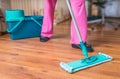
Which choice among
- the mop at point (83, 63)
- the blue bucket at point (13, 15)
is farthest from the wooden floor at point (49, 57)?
the blue bucket at point (13, 15)

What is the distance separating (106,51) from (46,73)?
69cm

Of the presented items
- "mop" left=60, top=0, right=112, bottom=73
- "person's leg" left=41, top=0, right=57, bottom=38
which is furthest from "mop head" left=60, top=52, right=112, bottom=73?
"person's leg" left=41, top=0, right=57, bottom=38

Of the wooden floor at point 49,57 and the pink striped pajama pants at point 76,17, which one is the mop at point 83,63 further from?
the pink striped pajama pants at point 76,17

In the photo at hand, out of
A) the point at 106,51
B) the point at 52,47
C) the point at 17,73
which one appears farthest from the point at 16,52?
the point at 106,51

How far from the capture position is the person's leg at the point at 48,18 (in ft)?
6.82

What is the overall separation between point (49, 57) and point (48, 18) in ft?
2.14

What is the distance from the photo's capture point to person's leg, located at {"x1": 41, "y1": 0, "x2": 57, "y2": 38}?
81.8 inches

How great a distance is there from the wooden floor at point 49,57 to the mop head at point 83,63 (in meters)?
0.03

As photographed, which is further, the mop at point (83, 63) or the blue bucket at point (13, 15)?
the blue bucket at point (13, 15)

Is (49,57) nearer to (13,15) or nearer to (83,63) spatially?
(83,63)

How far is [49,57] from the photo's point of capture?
1577mm

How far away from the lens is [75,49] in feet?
5.82

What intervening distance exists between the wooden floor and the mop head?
0.03 m

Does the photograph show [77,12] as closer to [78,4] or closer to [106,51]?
[78,4]
